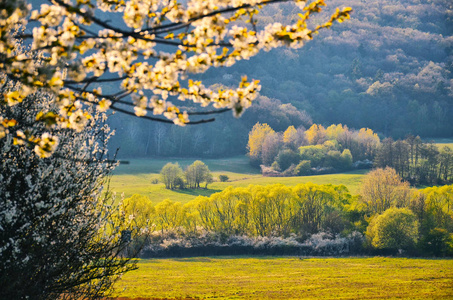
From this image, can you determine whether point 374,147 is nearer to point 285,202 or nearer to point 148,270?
→ point 285,202

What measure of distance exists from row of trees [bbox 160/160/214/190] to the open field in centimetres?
181

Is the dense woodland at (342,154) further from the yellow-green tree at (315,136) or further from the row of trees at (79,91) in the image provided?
the row of trees at (79,91)

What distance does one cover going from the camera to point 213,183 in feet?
316

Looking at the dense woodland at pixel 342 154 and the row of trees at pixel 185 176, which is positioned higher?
the dense woodland at pixel 342 154

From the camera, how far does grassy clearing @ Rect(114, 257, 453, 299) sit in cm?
3200

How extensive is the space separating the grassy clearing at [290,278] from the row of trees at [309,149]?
59421 mm

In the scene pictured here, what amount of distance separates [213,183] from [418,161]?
43913mm

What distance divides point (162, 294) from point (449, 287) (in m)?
21.3

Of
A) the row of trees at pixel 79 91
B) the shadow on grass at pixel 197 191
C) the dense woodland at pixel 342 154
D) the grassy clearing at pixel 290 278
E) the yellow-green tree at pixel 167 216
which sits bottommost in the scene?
the grassy clearing at pixel 290 278

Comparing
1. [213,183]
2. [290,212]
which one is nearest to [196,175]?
[213,183]

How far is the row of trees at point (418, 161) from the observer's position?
89.9 metres

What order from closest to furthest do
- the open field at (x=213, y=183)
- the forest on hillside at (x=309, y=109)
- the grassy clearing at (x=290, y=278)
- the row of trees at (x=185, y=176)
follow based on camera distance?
the grassy clearing at (x=290, y=278), the open field at (x=213, y=183), the row of trees at (x=185, y=176), the forest on hillside at (x=309, y=109)

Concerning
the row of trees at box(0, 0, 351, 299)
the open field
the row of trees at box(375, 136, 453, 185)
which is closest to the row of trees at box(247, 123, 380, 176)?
the open field

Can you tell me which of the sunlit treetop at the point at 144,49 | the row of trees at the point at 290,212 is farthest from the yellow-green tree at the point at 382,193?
the sunlit treetop at the point at 144,49
